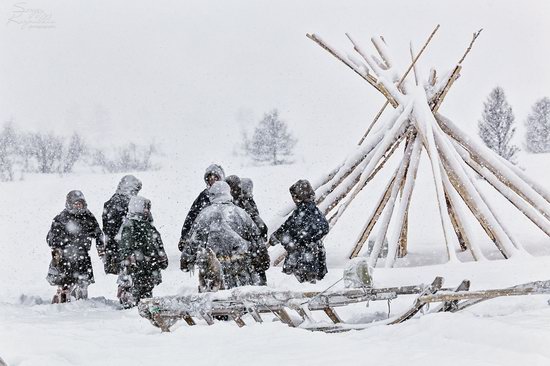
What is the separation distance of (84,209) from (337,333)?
149 inches

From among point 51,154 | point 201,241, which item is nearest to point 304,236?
point 201,241

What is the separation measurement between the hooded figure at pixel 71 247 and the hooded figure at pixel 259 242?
163 cm

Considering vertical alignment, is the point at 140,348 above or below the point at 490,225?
below

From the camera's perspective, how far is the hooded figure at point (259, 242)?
17.4ft

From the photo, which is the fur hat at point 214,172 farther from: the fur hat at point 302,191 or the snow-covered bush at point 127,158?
the snow-covered bush at point 127,158

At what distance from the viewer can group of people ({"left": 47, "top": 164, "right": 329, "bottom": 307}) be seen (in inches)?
199

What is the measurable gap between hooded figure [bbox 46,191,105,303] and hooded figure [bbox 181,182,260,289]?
1.80 meters

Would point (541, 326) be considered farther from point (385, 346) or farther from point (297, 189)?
point (297, 189)

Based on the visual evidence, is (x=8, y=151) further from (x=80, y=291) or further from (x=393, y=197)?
(x=393, y=197)

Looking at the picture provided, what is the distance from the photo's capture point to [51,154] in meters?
30.6

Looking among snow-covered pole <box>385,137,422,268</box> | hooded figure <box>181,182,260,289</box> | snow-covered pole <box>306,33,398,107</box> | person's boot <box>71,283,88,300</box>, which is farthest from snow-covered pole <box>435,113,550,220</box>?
person's boot <box>71,283,88,300</box>

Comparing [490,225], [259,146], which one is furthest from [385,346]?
[259,146]

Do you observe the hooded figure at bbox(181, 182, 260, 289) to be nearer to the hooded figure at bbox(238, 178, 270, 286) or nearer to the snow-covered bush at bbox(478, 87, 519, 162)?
the hooded figure at bbox(238, 178, 270, 286)

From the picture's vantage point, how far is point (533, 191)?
6.64m
